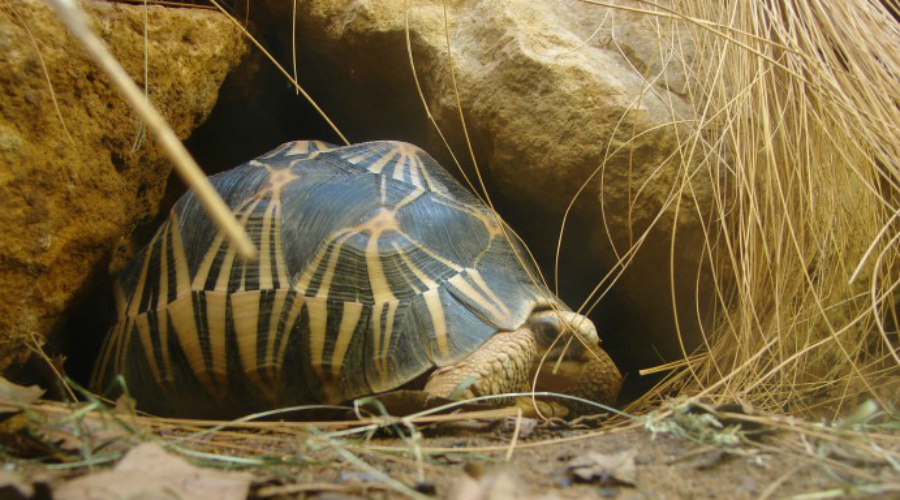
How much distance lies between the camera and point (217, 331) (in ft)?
6.54

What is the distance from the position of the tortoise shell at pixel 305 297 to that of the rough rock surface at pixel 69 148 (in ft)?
0.63

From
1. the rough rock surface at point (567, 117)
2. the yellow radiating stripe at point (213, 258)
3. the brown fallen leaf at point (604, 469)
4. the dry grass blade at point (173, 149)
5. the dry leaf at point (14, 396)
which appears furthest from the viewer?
the rough rock surface at point (567, 117)

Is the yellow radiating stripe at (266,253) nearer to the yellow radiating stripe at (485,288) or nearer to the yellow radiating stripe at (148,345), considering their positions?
the yellow radiating stripe at (148,345)

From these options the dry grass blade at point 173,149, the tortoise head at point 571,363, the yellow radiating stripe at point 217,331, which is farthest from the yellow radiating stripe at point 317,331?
the dry grass blade at point 173,149

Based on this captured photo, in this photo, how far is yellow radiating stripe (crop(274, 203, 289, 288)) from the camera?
2.01 meters

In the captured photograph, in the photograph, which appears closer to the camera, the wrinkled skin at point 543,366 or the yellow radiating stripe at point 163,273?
the wrinkled skin at point 543,366

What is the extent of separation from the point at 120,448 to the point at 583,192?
1590 mm

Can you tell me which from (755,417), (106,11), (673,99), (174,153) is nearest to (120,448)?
(174,153)

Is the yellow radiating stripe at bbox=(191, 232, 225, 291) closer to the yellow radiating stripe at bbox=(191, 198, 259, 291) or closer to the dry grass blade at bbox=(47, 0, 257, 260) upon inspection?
the yellow radiating stripe at bbox=(191, 198, 259, 291)

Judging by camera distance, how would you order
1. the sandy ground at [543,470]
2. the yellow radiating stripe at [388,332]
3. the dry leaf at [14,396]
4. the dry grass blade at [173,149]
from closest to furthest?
the dry grass blade at [173,149], the sandy ground at [543,470], the dry leaf at [14,396], the yellow radiating stripe at [388,332]

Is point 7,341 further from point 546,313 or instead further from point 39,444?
point 546,313

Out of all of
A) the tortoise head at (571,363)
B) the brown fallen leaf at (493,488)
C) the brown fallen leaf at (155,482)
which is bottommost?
the tortoise head at (571,363)

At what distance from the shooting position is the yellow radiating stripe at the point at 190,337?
6.59 ft

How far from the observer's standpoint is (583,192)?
226 cm
